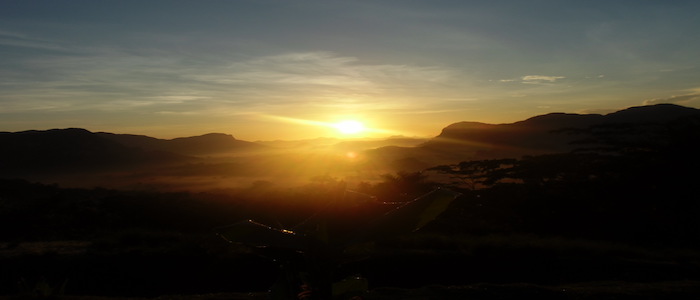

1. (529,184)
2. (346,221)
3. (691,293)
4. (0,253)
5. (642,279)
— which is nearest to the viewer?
(346,221)

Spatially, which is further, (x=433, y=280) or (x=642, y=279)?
(x=433, y=280)

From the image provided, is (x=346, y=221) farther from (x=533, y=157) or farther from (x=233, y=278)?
(x=533, y=157)

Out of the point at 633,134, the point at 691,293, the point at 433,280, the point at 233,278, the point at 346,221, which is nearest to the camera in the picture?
the point at 346,221

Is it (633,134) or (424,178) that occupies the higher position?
(633,134)

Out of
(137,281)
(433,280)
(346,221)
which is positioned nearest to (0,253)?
(137,281)

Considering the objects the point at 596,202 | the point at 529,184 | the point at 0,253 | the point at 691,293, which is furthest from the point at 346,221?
the point at 529,184

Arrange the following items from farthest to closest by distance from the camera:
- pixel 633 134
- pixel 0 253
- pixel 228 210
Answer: pixel 228 210 < pixel 633 134 < pixel 0 253

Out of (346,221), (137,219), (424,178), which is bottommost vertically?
(137,219)

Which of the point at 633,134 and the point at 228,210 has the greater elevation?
the point at 633,134

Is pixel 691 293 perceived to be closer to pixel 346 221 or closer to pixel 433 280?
pixel 433 280
